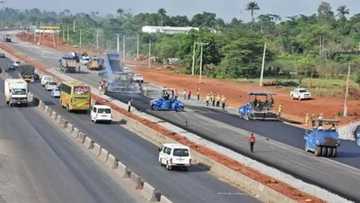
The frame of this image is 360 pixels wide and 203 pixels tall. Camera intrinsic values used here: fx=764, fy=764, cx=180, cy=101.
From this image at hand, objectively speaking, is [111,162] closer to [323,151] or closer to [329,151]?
[323,151]

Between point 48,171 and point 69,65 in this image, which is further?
point 69,65

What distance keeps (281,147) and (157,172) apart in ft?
45.8

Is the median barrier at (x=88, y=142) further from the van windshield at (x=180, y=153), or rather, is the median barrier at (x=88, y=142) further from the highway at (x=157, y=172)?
the van windshield at (x=180, y=153)

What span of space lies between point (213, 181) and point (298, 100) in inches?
2198

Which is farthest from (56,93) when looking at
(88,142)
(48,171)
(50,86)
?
(48,171)

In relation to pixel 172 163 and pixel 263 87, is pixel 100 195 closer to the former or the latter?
pixel 172 163

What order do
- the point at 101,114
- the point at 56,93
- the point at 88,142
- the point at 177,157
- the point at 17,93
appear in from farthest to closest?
the point at 56,93, the point at 17,93, the point at 101,114, the point at 88,142, the point at 177,157

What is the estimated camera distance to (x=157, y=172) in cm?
4366

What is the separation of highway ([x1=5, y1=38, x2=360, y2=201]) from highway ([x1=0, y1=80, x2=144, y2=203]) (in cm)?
1063

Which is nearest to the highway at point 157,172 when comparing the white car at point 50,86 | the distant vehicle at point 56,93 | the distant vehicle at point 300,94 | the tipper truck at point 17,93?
the tipper truck at point 17,93

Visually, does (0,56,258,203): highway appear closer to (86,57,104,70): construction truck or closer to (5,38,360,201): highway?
(5,38,360,201): highway

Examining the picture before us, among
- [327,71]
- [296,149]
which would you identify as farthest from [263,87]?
[296,149]

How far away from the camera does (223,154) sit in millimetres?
47719

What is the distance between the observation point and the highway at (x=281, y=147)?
41822mm
